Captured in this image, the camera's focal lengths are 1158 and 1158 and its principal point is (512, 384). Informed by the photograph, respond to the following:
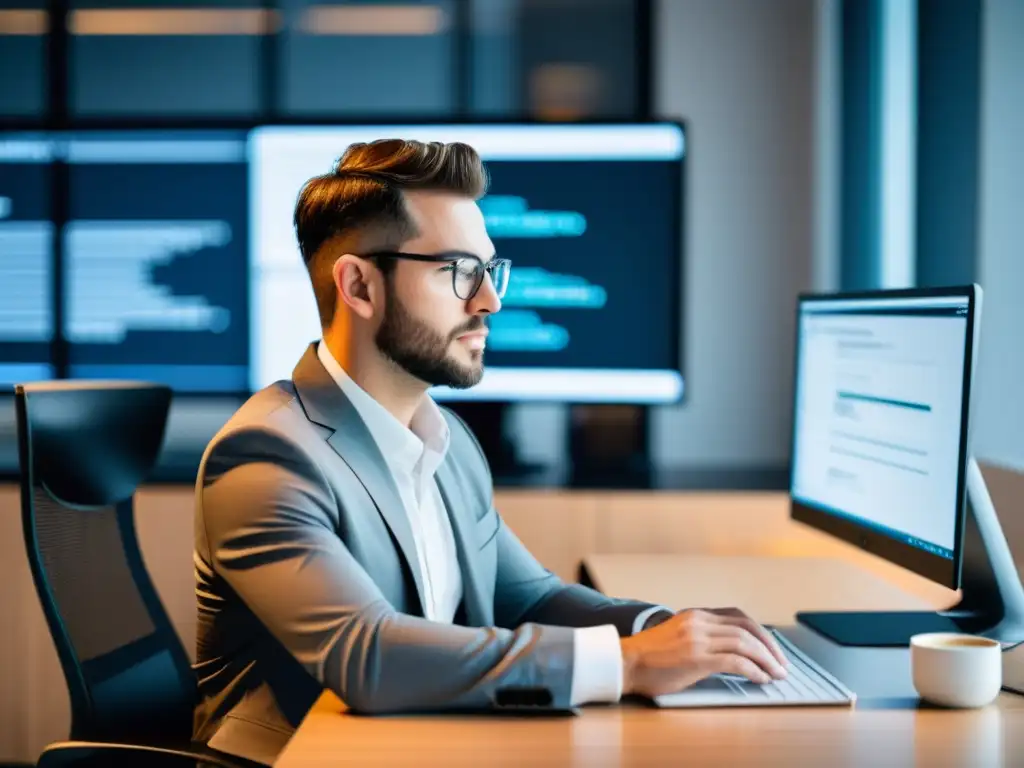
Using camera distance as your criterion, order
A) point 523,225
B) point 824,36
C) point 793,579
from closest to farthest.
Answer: point 793,579, point 523,225, point 824,36

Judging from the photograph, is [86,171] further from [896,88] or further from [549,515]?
[896,88]

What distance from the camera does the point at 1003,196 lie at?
2.59m

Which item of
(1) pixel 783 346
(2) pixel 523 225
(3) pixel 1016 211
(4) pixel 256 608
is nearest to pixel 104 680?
(4) pixel 256 608

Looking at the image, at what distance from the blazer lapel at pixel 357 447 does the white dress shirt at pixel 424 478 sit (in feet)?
0.07

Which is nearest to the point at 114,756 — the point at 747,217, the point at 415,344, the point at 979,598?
the point at 415,344

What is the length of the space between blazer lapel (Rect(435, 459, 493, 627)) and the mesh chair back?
48cm

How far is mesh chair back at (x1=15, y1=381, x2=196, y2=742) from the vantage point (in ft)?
5.48

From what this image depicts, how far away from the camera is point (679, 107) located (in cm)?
388

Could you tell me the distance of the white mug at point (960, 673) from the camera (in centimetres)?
122

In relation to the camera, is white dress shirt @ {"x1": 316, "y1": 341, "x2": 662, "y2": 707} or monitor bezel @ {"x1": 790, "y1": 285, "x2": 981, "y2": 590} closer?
monitor bezel @ {"x1": 790, "y1": 285, "x2": 981, "y2": 590}

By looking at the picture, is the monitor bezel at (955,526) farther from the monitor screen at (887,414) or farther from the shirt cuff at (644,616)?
the shirt cuff at (644,616)

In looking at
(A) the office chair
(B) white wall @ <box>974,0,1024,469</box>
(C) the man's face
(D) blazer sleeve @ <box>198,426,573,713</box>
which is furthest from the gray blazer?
(B) white wall @ <box>974,0,1024,469</box>

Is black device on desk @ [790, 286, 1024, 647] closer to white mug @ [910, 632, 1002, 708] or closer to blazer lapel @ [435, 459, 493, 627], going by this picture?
white mug @ [910, 632, 1002, 708]

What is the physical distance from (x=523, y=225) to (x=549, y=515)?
0.80 meters
